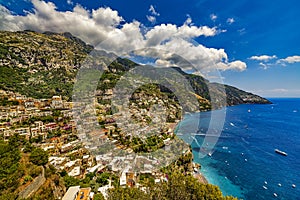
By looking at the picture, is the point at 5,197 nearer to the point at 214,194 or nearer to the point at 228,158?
the point at 214,194

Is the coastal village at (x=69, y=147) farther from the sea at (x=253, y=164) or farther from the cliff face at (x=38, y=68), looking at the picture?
the cliff face at (x=38, y=68)

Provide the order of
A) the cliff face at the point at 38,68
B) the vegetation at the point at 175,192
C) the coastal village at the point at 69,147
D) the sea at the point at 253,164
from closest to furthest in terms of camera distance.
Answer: the vegetation at the point at 175,192 < the coastal village at the point at 69,147 < the sea at the point at 253,164 < the cliff face at the point at 38,68

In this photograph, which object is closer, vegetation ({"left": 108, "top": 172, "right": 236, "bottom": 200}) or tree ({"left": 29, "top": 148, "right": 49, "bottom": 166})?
vegetation ({"left": 108, "top": 172, "right": 236, "bottom": 200})

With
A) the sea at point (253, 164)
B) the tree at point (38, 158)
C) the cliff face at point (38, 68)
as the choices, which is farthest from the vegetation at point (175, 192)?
the cliff face at point (38, 68)

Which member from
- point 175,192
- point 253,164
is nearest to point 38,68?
point 175,192

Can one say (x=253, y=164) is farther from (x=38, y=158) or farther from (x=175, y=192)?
(x=38, y=158)

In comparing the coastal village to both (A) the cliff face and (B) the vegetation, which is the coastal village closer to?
(B) the vegetation

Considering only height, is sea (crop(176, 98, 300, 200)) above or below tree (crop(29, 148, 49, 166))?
below

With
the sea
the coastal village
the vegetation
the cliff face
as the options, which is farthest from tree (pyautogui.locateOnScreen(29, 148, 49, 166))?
the cliff face

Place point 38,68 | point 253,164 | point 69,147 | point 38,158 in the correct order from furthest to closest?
point 38,68, point 253,164, point 69,147, point 38,158
